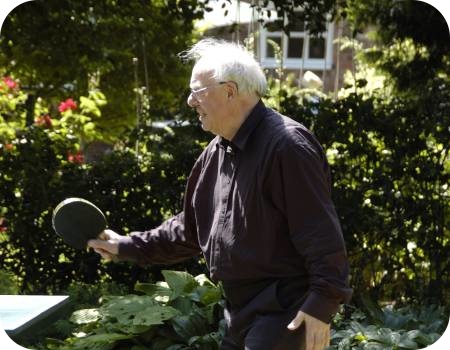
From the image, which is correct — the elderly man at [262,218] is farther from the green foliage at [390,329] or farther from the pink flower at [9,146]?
the pink flower at [9,146]

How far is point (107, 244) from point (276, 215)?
1034 mm

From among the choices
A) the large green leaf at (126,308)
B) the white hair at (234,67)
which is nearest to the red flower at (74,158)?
the large green leaf at (126,308)

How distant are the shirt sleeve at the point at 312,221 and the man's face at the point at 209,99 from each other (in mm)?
328

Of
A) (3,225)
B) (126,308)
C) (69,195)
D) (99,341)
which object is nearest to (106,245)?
(99,341)

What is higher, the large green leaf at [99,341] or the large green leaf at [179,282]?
the large green leaf at [179,282]

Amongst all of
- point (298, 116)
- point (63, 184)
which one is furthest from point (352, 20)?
point (63, 184)

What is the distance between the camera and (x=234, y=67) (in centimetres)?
342

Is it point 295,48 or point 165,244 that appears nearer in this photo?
point 165,244

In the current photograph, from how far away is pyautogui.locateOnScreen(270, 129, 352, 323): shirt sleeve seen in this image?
313 cm

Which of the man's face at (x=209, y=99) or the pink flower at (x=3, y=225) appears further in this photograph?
the pink flower at (x=3, y=225)

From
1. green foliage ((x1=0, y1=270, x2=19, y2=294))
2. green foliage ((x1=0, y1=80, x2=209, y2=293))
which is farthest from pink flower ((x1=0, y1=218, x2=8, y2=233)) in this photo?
green foliage ((x1=0, y1=270, x2=19, y2=294))

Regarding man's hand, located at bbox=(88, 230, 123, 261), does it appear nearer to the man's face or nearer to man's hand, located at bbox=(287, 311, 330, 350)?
the man's face

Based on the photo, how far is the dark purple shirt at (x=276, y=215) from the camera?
3150mm

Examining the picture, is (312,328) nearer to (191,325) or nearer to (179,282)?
(191,325)
